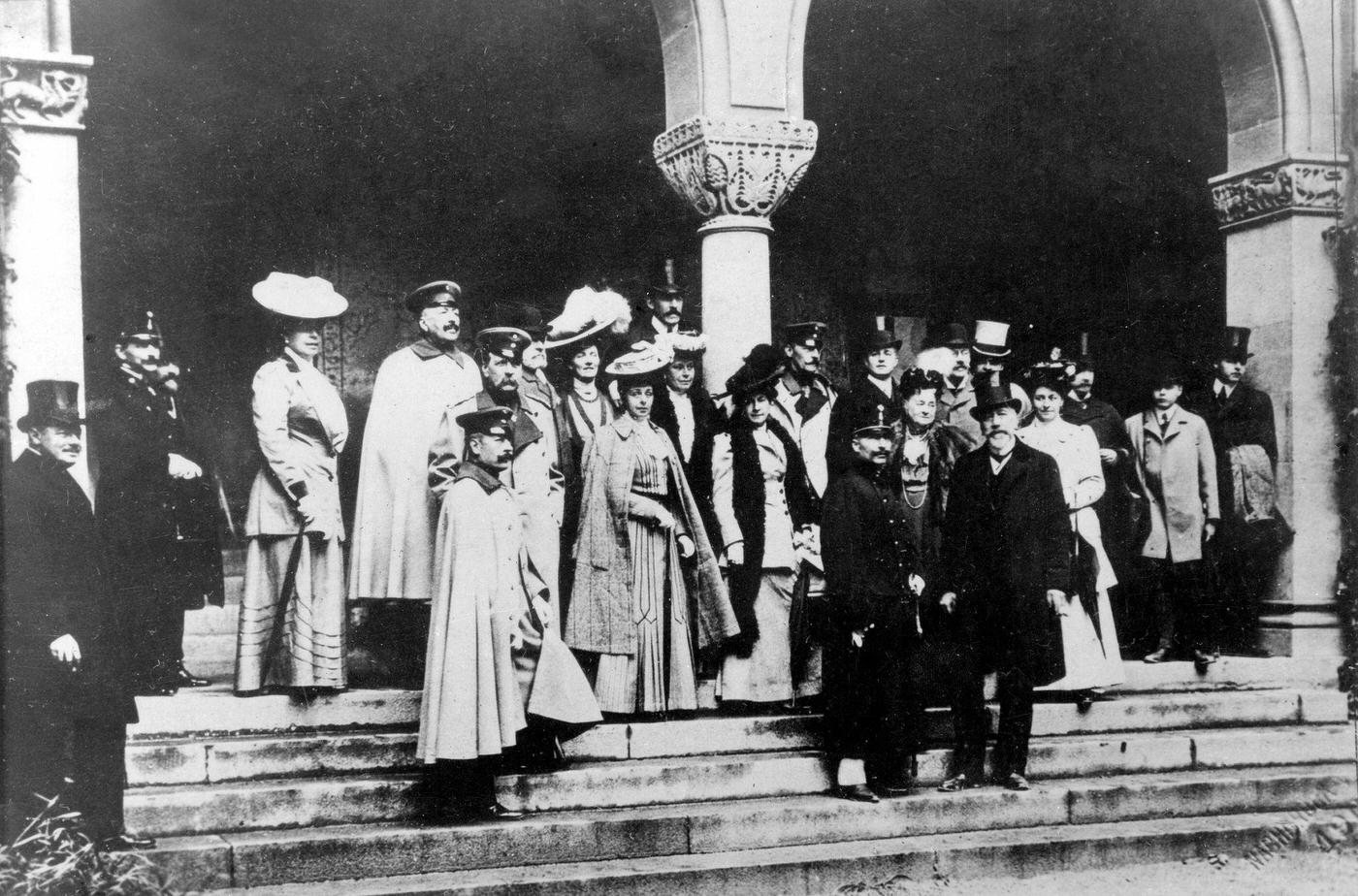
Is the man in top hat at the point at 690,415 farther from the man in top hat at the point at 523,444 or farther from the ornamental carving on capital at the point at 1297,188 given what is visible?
the ornamental carving on capital at the point at 1297,188

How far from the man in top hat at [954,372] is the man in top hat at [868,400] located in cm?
40

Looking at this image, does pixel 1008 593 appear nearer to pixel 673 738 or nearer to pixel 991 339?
pixel 673 738

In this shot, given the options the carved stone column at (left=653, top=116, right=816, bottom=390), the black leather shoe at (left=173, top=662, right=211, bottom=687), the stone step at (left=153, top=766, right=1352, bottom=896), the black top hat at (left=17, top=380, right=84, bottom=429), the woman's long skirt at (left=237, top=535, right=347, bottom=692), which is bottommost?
the stone step at (left=153, top=766, right=1352, bottom=896)

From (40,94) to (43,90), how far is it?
0.9 inches

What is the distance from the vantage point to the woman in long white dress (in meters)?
6.94

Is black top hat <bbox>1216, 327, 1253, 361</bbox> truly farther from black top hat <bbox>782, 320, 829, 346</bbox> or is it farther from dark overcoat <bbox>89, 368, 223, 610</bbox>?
dark overcoat <bbox>89, 368, 223, 610</bbox>

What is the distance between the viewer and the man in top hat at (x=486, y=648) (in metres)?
5.36

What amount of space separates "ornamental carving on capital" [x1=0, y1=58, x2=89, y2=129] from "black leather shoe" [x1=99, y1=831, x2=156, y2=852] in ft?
9.63

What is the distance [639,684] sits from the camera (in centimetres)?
629

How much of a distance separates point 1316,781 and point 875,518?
9.22 feet

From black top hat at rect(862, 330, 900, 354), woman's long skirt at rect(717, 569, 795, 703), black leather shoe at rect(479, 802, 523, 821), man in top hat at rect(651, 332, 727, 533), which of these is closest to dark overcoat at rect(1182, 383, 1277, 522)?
black top hat at rect(862, 330, 900, 354)

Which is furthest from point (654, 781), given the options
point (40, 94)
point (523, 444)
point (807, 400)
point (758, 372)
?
point (40, 94)

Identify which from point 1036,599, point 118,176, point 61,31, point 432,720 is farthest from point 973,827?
point 118,176

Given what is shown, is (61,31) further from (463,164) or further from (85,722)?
(463,164)
